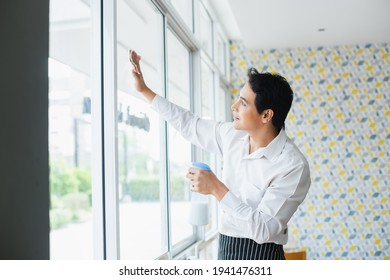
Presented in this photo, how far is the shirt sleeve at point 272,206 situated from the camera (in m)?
1.40

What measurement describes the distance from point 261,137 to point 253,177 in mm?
137

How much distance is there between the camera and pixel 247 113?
1519 millimetres

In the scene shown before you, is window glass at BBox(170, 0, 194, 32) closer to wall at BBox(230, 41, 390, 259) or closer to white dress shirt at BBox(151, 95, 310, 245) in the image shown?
white dress shirt at BBox(151, 95, 310, 245)

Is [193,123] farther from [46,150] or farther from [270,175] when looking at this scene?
[46,150]

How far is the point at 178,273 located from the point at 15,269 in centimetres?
39

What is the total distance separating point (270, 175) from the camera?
4.98 ft

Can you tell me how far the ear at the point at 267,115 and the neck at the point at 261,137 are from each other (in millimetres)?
45

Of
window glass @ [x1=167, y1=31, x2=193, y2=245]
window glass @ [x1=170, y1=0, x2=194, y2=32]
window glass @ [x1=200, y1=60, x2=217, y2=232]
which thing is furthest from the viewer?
window glass @ [x1=200, y1=60, x2=217, y2=232]

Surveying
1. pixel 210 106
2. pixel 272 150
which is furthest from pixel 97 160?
pixel 210 106

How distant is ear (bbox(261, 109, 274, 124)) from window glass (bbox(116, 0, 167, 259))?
59cm

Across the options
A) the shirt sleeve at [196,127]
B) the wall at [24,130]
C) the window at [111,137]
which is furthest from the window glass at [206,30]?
the wall at [24,130]

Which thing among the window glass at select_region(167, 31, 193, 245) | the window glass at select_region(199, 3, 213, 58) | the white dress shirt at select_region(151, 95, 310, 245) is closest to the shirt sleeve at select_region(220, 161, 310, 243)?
the white dress shirt at select_region(151, 95, 310, 245)

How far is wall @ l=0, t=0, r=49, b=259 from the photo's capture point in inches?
30.0

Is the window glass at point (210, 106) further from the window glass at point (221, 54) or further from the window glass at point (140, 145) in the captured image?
the window glass at point (140, 145)
